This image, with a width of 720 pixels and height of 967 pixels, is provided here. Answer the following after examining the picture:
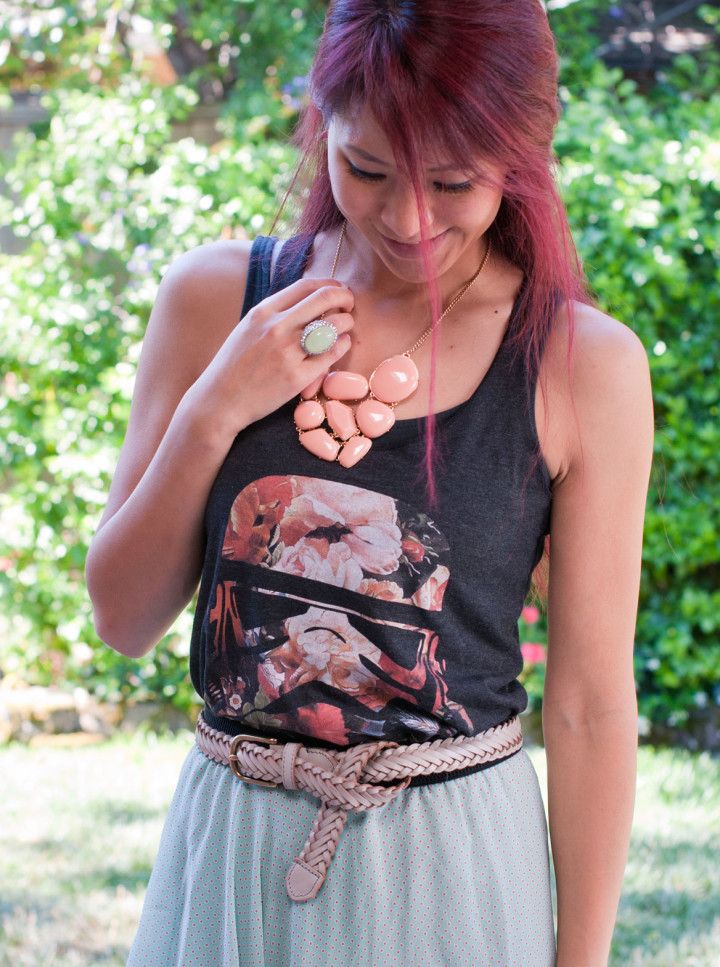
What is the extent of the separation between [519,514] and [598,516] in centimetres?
9

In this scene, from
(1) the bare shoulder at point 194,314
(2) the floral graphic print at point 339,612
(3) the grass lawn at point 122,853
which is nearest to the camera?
(2) the floral graphic print at point 339,612

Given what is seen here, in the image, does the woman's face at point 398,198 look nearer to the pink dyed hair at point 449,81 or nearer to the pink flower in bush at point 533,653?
the pink dyed hair at point 449,81

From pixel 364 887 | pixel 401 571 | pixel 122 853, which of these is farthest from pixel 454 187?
pixel 122 853

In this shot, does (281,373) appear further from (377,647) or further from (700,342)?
(700,342)

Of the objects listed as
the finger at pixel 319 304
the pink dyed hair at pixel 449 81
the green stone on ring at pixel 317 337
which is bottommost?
the green stone on ring at pixel 317 337

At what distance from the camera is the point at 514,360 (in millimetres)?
1179

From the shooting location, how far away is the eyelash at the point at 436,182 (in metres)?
1.08

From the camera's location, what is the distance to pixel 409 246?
3.67 ft

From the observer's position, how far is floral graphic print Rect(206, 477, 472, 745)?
1111 mm

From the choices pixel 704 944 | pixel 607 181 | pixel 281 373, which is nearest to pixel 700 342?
pixel 607 181

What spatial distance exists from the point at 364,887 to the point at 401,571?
34cm

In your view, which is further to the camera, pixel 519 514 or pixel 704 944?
pixel 704 944

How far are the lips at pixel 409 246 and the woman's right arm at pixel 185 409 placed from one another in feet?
0.27

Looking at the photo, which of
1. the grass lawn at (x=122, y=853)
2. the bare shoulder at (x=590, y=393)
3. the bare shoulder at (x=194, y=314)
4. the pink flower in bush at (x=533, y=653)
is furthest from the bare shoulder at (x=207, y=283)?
the pink flower in bush at (x=533, y=653)
